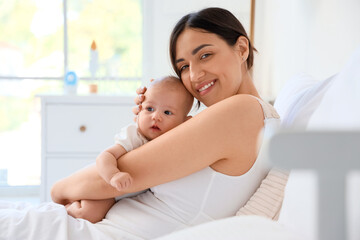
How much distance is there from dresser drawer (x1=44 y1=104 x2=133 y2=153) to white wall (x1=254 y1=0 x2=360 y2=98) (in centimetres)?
93

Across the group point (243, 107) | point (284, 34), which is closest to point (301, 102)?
point (243, 107)

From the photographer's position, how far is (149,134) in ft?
4.35

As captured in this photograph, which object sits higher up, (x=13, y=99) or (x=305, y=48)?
(x=305, y=48)

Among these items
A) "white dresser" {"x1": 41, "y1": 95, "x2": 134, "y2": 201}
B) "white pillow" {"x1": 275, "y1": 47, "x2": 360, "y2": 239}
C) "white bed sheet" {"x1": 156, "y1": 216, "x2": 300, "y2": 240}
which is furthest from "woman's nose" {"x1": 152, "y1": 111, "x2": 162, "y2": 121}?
"white dresser" {"x1": 41, "y1": 95, "x2": 134, "y2": 201}

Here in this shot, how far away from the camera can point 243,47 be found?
4.66 ft

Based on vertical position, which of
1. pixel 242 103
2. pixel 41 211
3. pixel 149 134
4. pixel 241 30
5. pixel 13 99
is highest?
pixel 241 30

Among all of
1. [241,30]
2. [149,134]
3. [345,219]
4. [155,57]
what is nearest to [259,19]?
[155,57]

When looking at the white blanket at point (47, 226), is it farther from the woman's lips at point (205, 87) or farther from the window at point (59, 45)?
the window at point (59, 45)

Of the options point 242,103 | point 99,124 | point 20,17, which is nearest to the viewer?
point 242,103

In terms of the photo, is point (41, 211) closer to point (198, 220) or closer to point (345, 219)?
point (198, 220)

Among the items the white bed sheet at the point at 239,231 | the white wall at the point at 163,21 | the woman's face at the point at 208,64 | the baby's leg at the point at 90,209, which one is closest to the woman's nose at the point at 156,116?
the woman's face at the point at 208,64

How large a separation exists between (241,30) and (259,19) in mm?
1720

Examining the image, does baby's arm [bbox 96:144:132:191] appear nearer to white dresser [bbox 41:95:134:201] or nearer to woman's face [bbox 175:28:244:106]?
woman's face [bbox 175:28:244:106]

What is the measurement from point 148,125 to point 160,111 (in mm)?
56
